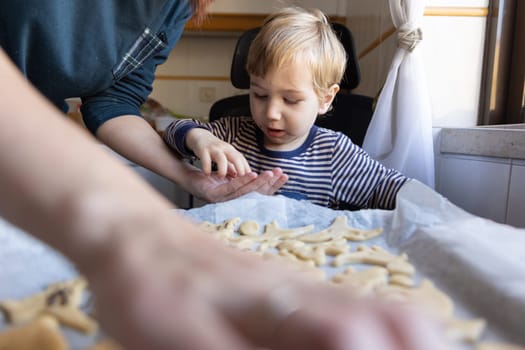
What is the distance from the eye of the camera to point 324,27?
1.16 m

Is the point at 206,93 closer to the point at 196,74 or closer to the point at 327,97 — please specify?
the point at 196,74

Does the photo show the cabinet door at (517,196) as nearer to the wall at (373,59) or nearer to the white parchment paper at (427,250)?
the white parchment paper at (427,250)

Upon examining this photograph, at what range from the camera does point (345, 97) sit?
148cm

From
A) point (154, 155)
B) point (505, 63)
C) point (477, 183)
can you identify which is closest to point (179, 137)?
point (154, 155)

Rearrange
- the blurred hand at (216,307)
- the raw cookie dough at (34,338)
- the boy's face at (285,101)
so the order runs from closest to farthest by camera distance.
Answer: the blurred hand at (216,307) < the raw cookie dough at (34,338) < the boy's face at (285,101)

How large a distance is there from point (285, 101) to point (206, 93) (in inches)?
84.2

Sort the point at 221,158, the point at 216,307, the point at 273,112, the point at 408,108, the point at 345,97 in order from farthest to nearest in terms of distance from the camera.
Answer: the point at 345,97, the point at 408,108, the point at 273,112, the point at 221,158, the point at 216,307

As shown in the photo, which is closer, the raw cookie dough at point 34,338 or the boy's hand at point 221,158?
the raw cookie dough at point 34,338

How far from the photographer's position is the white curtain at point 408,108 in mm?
1284

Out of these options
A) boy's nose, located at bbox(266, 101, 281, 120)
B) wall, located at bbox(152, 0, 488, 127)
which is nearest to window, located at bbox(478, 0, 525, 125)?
wall, located at bbox(152, 0, 488, 127)

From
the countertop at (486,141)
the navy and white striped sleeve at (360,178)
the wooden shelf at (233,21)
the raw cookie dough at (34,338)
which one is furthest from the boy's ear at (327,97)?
the wooden shelf at (233,21)

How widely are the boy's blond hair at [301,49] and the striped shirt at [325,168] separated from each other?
0.46 ft

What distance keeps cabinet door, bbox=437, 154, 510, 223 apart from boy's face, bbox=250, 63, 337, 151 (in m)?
0.43

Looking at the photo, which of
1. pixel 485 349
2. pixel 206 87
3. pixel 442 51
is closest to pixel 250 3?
pixel 206 87
